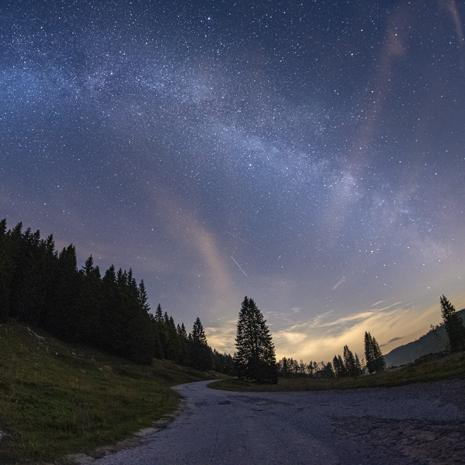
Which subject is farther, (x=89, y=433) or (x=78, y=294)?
(x=78, y=294)

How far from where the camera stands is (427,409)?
39.8 feet

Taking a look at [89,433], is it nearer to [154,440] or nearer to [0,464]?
[154,440]

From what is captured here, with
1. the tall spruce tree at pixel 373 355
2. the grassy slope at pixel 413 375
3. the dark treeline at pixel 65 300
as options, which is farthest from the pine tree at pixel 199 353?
the grassy slope at pixel 413 375

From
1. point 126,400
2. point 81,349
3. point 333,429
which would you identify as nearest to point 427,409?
point 333,429

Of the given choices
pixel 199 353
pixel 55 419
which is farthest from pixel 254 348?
pixel 55 419

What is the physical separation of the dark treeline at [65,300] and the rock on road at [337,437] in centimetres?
6080

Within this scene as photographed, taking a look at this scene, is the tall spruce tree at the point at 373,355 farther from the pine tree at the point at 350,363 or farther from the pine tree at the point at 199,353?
the pine tree at the point at 199,353

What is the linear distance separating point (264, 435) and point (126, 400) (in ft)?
54.4

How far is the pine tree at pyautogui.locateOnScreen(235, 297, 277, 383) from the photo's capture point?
6900cm

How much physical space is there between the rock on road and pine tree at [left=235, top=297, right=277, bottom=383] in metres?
54.9

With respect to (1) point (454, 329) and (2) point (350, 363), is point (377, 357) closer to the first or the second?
(2) point (350, 363)

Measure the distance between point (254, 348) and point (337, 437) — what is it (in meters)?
64.2

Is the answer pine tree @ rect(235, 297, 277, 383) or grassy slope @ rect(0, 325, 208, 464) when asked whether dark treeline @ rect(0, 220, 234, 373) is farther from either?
grassy slope @ rect(0, 325, 208, 464)

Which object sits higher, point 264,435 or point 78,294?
point 78,294
